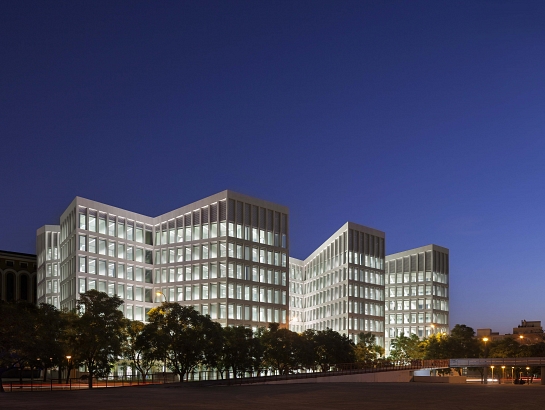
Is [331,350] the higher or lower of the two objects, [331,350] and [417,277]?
the lower

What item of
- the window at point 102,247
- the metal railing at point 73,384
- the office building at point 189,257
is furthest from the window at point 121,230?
the metal railing at point 73,384

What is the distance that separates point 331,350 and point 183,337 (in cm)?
Answer: 3004

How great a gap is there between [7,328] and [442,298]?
145 m

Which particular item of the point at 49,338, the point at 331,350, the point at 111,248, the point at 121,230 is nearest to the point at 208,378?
the point at 331,350

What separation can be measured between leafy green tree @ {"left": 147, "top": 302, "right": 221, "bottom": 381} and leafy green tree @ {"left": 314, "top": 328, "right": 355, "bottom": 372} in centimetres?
2371

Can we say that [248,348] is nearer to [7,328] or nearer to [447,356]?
[7,328]

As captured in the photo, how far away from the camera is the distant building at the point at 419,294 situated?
17900cm

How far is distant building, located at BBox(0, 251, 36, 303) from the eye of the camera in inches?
6220

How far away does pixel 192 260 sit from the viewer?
4695 inches

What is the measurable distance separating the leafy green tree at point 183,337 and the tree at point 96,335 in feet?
18.7

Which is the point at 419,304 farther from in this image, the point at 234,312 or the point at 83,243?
the point at 83,243

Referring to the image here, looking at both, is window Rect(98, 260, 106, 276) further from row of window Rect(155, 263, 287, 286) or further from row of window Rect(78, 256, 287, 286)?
row of window Rect(155, 263, 287, 286)

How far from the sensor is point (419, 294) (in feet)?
592

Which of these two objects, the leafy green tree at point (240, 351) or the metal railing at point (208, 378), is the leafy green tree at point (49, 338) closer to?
the metal railing at point (208, 378)
